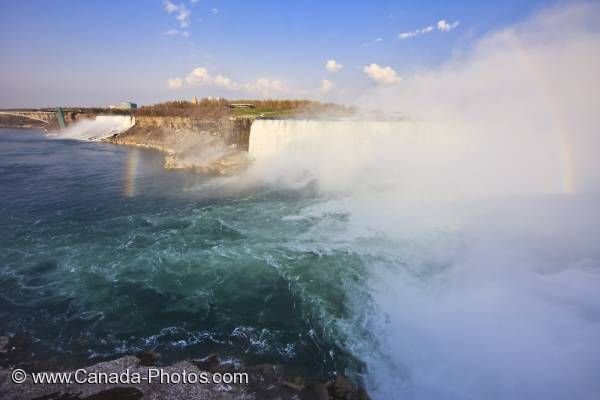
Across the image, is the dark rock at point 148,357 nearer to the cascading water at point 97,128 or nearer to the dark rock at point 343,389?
the dark rock at point 343,389

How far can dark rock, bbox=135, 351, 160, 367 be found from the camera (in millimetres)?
7335

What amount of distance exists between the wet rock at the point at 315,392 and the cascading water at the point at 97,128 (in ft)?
225

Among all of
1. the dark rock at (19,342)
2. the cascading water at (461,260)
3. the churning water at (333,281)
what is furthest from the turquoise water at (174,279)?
the cascading water at (461,260)

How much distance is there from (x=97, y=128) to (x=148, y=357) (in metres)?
79.3

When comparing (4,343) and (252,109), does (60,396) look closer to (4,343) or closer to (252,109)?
(4,343)

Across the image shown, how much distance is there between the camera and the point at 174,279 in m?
11.4

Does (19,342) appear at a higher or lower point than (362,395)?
lower

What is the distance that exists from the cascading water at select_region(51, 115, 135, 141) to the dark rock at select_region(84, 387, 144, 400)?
220ft

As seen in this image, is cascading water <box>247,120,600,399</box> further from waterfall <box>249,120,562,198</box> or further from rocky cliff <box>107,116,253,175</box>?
rocky cliff <box>107,116,253,175</box>

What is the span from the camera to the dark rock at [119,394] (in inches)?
243

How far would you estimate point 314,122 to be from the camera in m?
29.2

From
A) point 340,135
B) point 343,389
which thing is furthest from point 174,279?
point 340,135

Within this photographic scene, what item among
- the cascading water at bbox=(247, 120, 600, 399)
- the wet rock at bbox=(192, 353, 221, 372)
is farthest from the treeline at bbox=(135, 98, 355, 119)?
the wet rock at bbox=(192, 353, 221, 372)

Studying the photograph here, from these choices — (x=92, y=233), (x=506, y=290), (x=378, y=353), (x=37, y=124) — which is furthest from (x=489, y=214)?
(x=37, y=124)
